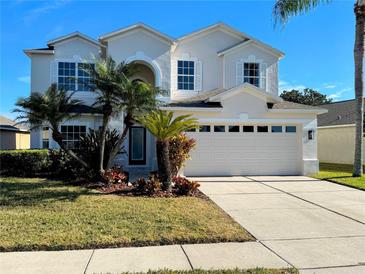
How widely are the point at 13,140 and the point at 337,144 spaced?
85.1ft

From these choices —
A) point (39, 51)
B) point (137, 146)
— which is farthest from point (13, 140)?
point (137, 146)

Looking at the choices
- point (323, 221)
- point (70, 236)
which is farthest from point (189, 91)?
point (70, 236)

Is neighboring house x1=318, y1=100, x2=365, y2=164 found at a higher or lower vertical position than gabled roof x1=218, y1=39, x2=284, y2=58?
lower

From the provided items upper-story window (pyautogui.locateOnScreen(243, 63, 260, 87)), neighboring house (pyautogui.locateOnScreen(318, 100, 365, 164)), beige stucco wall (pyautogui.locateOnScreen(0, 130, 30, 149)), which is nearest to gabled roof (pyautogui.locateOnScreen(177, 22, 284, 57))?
upper-story window (pyautogui.locateOnScreen(243, 63, 260, 87))

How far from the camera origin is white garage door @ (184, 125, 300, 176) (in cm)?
1595

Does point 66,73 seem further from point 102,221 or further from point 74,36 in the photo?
point 102,221

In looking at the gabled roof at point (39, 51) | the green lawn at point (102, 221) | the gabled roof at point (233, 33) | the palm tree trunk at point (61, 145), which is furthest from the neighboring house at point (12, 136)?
the green lawn at point (102, 221)

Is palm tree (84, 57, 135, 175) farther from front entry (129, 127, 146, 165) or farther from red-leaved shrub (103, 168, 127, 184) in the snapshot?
front entry (129, 127, 146, 165)

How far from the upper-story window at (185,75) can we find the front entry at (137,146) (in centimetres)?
347

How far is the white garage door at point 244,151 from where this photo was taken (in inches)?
628

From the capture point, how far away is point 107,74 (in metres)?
11.4

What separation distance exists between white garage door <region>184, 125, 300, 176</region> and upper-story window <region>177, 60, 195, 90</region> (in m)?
3.69

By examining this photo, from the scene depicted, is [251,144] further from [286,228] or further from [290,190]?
[286,228]

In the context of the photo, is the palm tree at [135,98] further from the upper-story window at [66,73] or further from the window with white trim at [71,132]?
the upper-story window at [66,73]
